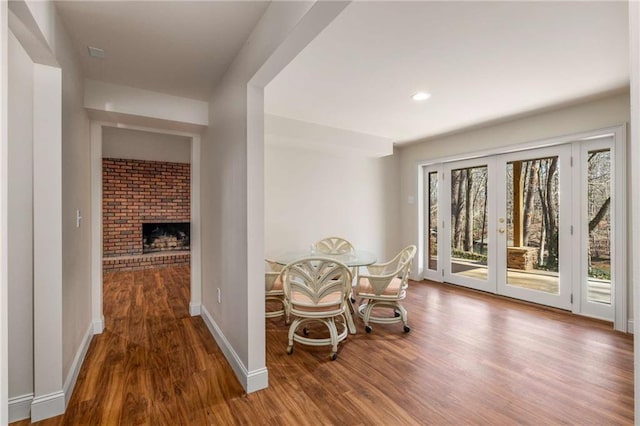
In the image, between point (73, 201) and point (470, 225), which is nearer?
point (73, 201)

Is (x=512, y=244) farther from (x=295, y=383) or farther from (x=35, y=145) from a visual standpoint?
(x=35, y=145)

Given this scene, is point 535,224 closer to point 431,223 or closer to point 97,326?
point 431,223

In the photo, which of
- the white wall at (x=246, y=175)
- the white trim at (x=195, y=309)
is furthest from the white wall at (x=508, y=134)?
the white trim at (x=195, y=309)

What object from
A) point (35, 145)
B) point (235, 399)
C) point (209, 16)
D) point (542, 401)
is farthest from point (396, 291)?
point (35, 145)

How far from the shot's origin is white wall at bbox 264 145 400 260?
4.02m

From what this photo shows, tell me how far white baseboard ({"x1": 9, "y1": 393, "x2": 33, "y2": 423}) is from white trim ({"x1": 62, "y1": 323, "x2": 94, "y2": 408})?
159 millimetres

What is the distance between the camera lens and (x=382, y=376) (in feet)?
7.15

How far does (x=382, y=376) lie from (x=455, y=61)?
7.95ft

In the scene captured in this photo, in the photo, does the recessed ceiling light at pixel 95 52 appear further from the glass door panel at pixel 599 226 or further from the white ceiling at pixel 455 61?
the glass door panel at pixel 599 226

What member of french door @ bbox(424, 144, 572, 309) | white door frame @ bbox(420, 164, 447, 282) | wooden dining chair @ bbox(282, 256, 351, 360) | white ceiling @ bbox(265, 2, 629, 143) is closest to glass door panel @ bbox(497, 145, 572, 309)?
french door @ bbox(424, 144, 572, 309)

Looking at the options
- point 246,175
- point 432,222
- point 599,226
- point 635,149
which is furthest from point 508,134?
point 635,149

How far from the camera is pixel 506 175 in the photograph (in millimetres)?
4070

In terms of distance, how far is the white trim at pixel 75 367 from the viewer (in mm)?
1888

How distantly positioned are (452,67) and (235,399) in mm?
2883
